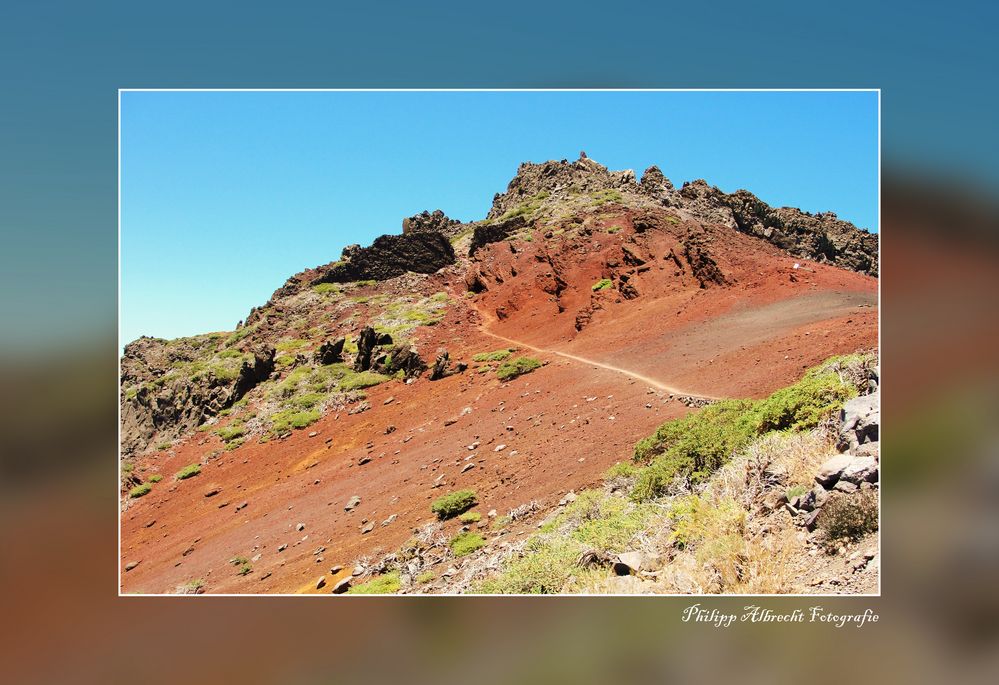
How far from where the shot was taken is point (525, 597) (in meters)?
5.93

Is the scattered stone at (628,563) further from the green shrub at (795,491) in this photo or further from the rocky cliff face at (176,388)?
the rocky cliff face at (176,388)

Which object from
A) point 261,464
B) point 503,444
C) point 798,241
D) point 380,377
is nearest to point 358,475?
point 503,444

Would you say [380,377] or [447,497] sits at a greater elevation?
[380,377]

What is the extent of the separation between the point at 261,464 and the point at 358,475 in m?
3.10

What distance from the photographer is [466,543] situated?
21.3 feet

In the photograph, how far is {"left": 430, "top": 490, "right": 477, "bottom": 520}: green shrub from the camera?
7.01 m

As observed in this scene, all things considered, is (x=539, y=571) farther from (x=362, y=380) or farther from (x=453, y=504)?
(x=362, y=380)

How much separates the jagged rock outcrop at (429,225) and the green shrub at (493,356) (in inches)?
349

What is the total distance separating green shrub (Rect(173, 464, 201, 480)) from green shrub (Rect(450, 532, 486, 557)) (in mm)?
7826

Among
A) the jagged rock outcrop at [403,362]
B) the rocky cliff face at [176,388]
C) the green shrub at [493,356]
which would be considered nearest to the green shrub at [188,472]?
the rocky cliff face at [176,388]

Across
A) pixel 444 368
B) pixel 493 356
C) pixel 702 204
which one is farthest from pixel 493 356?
pixel 702 204
